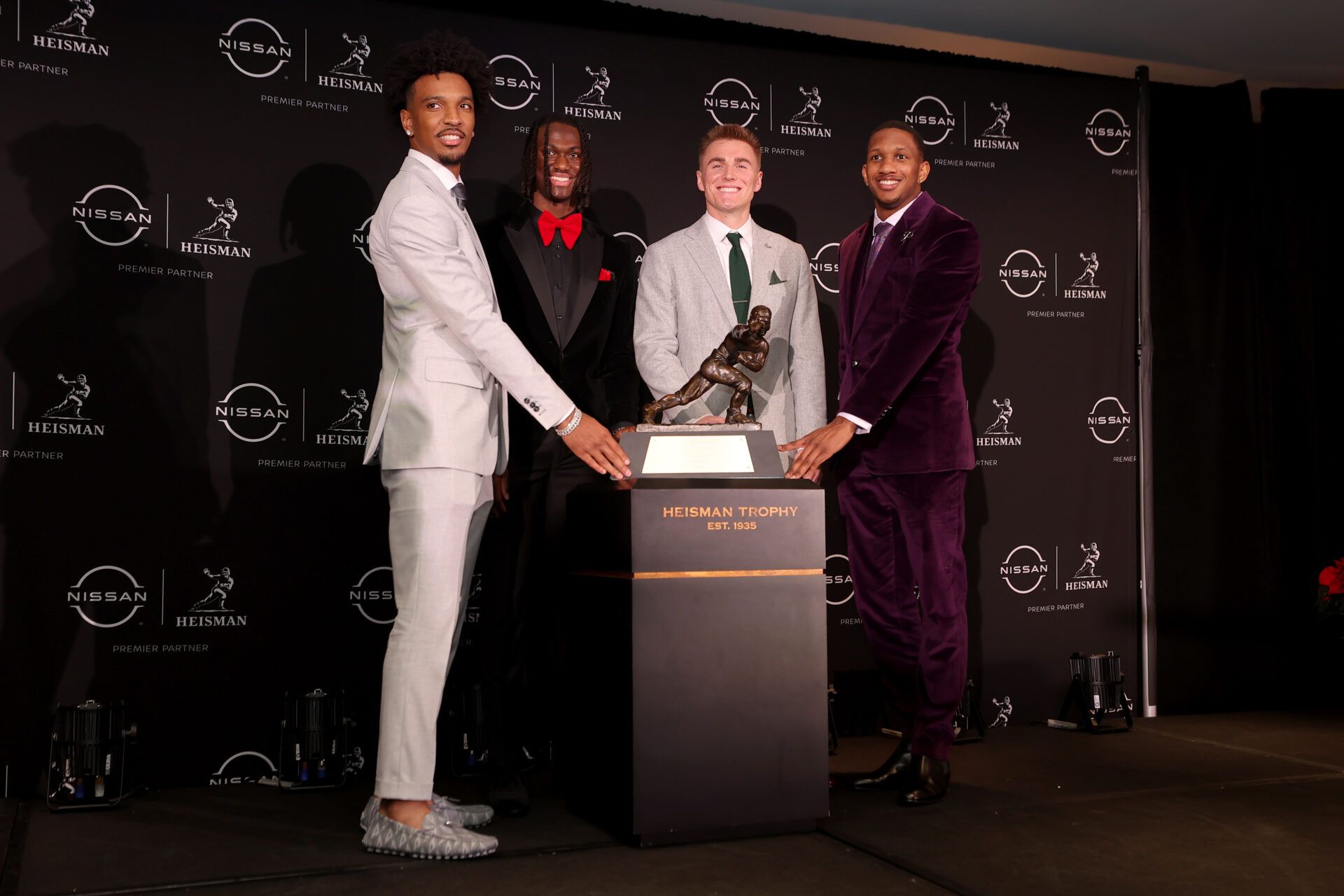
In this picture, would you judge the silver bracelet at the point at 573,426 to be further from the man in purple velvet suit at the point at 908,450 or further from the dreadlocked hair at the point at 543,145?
the dreadlocked hair at the point at 543,145

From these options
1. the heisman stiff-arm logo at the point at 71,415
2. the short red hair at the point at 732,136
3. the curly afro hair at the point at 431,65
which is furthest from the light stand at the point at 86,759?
the short red hair at the point at 732,136

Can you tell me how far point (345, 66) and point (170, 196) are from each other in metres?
0.76

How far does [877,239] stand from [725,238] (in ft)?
1.54

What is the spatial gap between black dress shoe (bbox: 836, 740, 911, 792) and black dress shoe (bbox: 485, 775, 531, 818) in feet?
3.27

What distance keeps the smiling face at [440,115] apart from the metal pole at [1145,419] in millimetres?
3364

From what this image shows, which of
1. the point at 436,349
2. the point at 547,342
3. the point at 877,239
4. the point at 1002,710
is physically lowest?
the point at 1002,710

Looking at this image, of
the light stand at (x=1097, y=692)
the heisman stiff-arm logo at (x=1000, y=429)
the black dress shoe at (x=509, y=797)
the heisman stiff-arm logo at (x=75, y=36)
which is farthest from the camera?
the heisman stiff-arm logo at (x=1000, y=429)

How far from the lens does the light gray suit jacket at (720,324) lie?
11.2 ft

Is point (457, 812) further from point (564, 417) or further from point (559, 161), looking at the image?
point (559, 161)

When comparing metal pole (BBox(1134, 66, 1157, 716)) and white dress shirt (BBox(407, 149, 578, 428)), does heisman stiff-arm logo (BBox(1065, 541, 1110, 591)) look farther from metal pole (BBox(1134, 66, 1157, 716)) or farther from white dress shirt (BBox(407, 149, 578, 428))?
white dress shirt (BBox(407, 149, 578, 428))

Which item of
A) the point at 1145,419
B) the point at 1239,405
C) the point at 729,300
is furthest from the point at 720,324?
the point at 1239,405

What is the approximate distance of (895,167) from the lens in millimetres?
3387

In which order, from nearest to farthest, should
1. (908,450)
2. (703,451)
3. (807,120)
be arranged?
(703,451)
(908,450)
(807,120)

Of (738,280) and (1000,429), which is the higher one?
(738,280)
